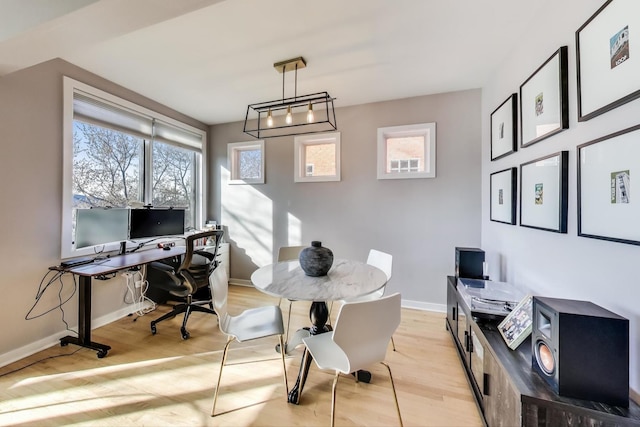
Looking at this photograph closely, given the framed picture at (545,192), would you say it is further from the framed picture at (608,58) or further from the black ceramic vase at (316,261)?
the black ceramic vase at (316,261)

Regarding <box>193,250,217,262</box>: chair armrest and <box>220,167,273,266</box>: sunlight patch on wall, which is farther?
<box>220,167,273,266</box>: sunlight patch on wall

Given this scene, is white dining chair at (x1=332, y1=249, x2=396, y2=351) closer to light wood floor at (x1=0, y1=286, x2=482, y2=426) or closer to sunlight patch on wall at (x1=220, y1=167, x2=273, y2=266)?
light wood floor at (x1=0, y1=286, x2=482, y2=426)

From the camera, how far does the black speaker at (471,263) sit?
2.29 meters

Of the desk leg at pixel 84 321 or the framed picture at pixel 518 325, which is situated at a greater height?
the framed picture at pixel 518 325

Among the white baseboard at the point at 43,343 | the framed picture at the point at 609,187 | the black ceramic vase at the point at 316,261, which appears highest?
the framed picture at the point at 609,187

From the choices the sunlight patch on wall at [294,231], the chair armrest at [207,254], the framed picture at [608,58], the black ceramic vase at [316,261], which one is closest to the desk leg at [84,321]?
the chair armrest at [207,254]

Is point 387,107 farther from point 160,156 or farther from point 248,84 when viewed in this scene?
point 160,156

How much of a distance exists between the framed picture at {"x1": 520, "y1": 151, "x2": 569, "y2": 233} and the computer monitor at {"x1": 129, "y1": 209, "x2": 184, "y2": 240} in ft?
12.3

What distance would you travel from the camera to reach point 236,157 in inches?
161

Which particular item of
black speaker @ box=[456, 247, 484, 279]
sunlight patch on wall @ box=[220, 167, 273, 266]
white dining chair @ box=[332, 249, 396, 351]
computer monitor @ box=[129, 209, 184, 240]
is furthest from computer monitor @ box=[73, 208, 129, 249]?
black speaker @ box=[456, 247, 484, 279]

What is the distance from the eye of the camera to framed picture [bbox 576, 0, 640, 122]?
98 centimetres

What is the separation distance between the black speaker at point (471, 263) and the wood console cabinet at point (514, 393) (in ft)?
1.92

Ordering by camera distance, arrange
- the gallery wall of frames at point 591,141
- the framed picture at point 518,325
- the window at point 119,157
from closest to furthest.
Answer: the gallery wall of frames at point 591,141
the framed picture at point 518,325
the window at point 119,157

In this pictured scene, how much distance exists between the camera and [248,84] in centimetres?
279
